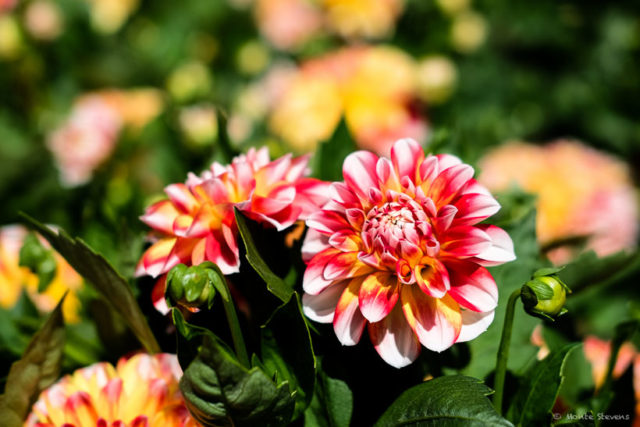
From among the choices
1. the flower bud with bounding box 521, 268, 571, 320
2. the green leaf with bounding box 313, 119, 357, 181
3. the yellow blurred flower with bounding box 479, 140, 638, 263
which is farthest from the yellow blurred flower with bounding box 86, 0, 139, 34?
the flower bud with bounding box 521, 268, 571, 320

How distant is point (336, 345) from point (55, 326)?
255 millimetres

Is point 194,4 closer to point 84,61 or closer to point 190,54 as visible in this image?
point 190,54

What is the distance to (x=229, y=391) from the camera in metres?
0.45

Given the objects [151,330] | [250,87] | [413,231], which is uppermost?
[413,231]

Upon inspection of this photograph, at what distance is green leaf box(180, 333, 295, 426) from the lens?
44 cm

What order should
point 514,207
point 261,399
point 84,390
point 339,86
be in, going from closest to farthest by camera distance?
1. point 261,399
2. point 84,390
3. point 514,207
4. point 339,86

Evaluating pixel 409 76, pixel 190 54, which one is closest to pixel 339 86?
pixel 409 76

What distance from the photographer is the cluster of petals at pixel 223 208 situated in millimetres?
520

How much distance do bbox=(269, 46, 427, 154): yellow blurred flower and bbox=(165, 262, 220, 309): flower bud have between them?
0.77m

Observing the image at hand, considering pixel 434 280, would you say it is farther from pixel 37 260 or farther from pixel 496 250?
pixel 37 260

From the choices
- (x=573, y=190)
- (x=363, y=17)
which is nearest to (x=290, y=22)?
(x=363, y=17)

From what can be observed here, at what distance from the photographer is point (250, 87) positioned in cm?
164

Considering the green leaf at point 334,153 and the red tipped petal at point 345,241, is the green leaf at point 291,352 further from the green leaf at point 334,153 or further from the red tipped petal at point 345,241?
the green leaf at point 334,153

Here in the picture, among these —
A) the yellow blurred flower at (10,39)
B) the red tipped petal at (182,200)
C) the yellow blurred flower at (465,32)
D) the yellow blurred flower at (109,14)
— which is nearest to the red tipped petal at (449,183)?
the red tipped petal at (182,200)
